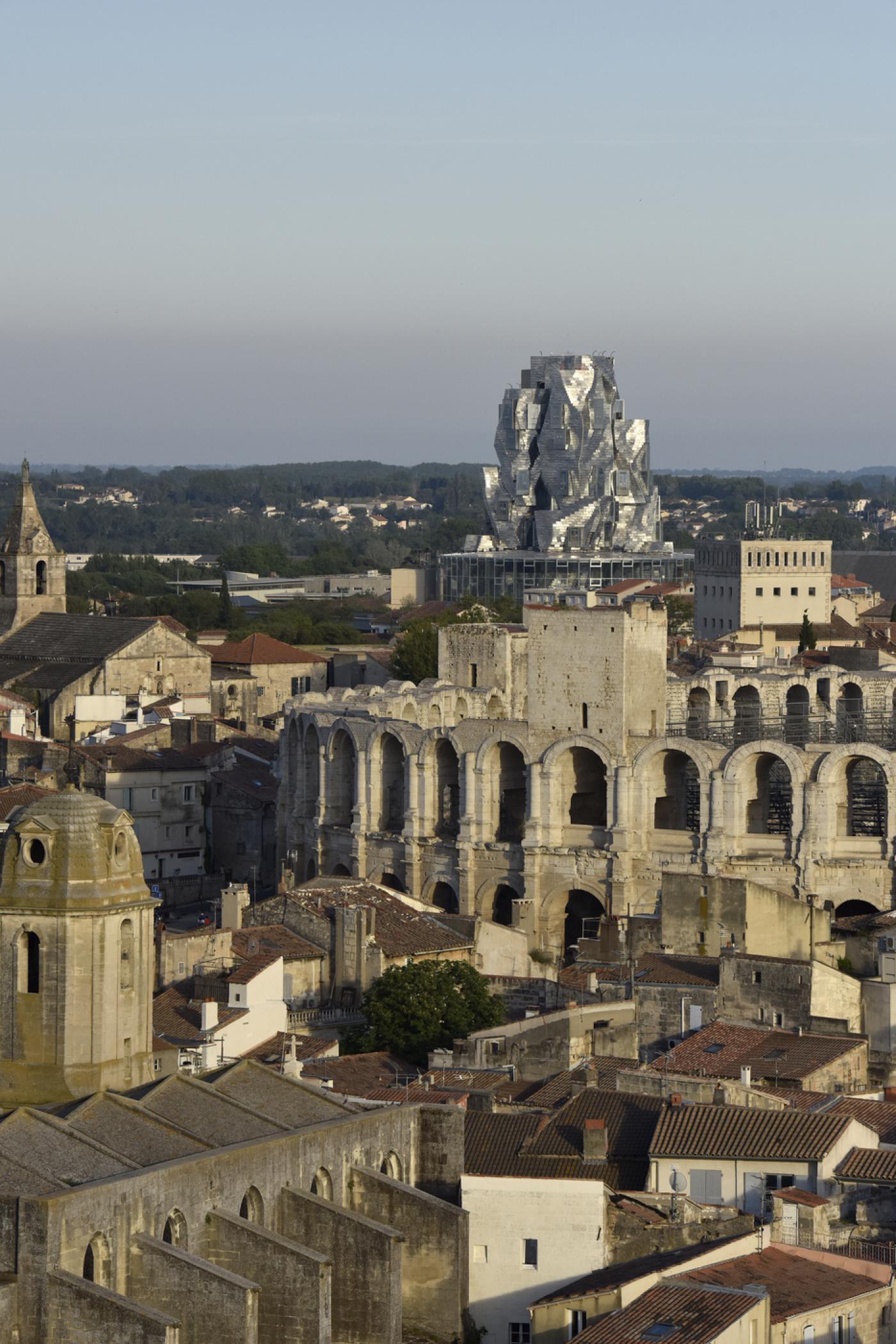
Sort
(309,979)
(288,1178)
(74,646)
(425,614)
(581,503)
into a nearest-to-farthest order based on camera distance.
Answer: (288,1178) → (309,979) → (74,646) → (425,614) → (581,503)

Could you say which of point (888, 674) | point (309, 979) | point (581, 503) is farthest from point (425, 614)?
point (309, 979)

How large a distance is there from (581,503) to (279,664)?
43829mm

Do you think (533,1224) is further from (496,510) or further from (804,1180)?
(496,510)

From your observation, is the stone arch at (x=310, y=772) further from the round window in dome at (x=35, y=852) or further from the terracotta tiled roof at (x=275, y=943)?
the round window in dome at (x=35, y=852)

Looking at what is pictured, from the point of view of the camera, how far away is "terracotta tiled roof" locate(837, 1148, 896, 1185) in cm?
Answer: 3609

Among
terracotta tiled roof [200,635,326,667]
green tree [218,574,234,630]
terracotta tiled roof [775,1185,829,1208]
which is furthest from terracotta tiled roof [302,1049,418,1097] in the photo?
green tree [218,574,234,630]

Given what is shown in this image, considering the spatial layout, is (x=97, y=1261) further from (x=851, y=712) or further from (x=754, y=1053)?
(x=851, y=712)

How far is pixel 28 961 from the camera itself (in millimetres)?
34156

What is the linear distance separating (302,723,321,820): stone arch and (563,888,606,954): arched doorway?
9222 mm

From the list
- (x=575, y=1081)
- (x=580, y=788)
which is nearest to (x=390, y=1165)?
(x=575, y=1081)

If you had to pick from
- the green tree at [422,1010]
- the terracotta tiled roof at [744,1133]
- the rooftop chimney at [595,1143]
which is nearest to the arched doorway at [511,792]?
the green tree at [422,1010]

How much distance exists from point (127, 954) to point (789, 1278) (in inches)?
337

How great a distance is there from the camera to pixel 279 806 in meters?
74.4

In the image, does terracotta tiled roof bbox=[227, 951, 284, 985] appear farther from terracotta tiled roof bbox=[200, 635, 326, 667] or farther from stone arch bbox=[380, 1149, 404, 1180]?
terracotta tiled roof bbox=[200, 635, 326, 667]
